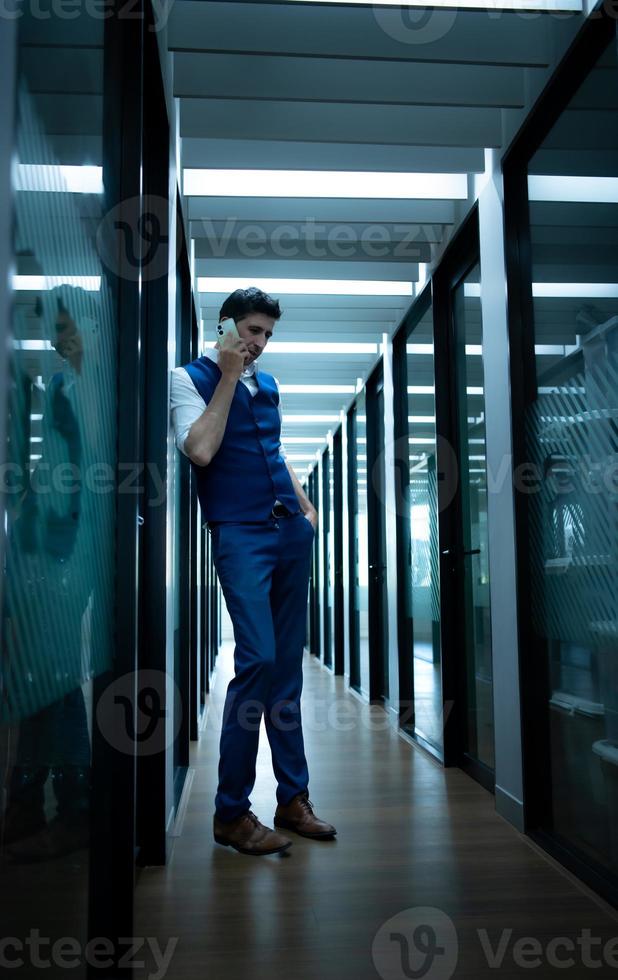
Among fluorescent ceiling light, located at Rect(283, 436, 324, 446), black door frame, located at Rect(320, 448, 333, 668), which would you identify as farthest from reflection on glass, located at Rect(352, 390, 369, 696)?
fluorescent ceiling light, located at Rect(283, 436, 324, 446)

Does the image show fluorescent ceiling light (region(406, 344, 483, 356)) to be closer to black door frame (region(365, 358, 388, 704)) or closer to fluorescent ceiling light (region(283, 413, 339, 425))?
black door frame (region(365, 358, 388, 704))

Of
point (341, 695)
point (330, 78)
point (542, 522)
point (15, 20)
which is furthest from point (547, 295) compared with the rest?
point (341, 695)

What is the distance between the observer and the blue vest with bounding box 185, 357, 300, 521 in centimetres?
277

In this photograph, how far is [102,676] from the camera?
1.65 meters

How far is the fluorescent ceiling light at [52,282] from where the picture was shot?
1062mm

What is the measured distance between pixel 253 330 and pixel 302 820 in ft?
5.45

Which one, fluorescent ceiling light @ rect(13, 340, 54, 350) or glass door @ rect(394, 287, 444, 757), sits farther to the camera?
glass door @ rect(394, 287, 444, 757)

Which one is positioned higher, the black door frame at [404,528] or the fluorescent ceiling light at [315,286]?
the fluorescent ceiling light at [315,286]

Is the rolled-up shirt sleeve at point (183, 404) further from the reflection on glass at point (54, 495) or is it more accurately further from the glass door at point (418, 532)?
the glass door at point (418, 532)

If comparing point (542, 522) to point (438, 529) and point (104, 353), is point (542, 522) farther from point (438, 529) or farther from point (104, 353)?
point (104, 353)

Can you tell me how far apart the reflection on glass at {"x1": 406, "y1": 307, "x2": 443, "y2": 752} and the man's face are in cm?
163

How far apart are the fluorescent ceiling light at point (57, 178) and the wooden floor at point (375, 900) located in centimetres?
156

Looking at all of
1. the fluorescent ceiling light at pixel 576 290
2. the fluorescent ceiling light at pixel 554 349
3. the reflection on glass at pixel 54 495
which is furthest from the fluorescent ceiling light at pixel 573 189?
the reflection on glass at pixel 54 495

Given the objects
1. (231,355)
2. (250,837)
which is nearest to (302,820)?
(250,837)
